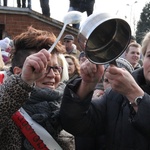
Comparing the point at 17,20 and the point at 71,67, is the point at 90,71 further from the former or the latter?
the point at 17,20

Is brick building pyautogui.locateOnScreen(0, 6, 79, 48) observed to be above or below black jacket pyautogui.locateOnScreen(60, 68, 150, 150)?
below

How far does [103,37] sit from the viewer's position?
1500 mm

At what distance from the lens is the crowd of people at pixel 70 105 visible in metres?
1.57

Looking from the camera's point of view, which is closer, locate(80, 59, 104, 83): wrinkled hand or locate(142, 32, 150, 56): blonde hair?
locate(80, 59, 104, 83): wrinkled hand

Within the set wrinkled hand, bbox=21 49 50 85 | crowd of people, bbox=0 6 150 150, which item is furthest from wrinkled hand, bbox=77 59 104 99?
wrinkled hand, bbox=21 49 50 85

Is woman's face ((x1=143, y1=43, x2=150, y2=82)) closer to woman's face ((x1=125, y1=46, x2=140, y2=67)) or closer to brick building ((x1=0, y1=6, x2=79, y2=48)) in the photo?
woman's face ((x1=125, y1=46, x2=140, y2=67))

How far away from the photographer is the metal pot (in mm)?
1422

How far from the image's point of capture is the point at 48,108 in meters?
1.99

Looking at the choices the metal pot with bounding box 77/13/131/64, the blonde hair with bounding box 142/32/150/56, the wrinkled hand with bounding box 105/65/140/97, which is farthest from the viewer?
the blonde hair with bounding box 142/32/150/56

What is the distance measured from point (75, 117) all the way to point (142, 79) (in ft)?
1.51

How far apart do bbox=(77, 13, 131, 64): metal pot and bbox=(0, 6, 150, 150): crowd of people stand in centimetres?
7

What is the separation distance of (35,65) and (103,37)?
0.99 feet

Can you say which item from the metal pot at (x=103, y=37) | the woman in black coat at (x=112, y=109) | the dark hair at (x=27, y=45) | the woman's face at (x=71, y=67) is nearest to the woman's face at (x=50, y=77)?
the dark hair at (x=27, y=45)

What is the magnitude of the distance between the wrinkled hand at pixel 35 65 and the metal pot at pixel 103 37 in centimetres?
16
